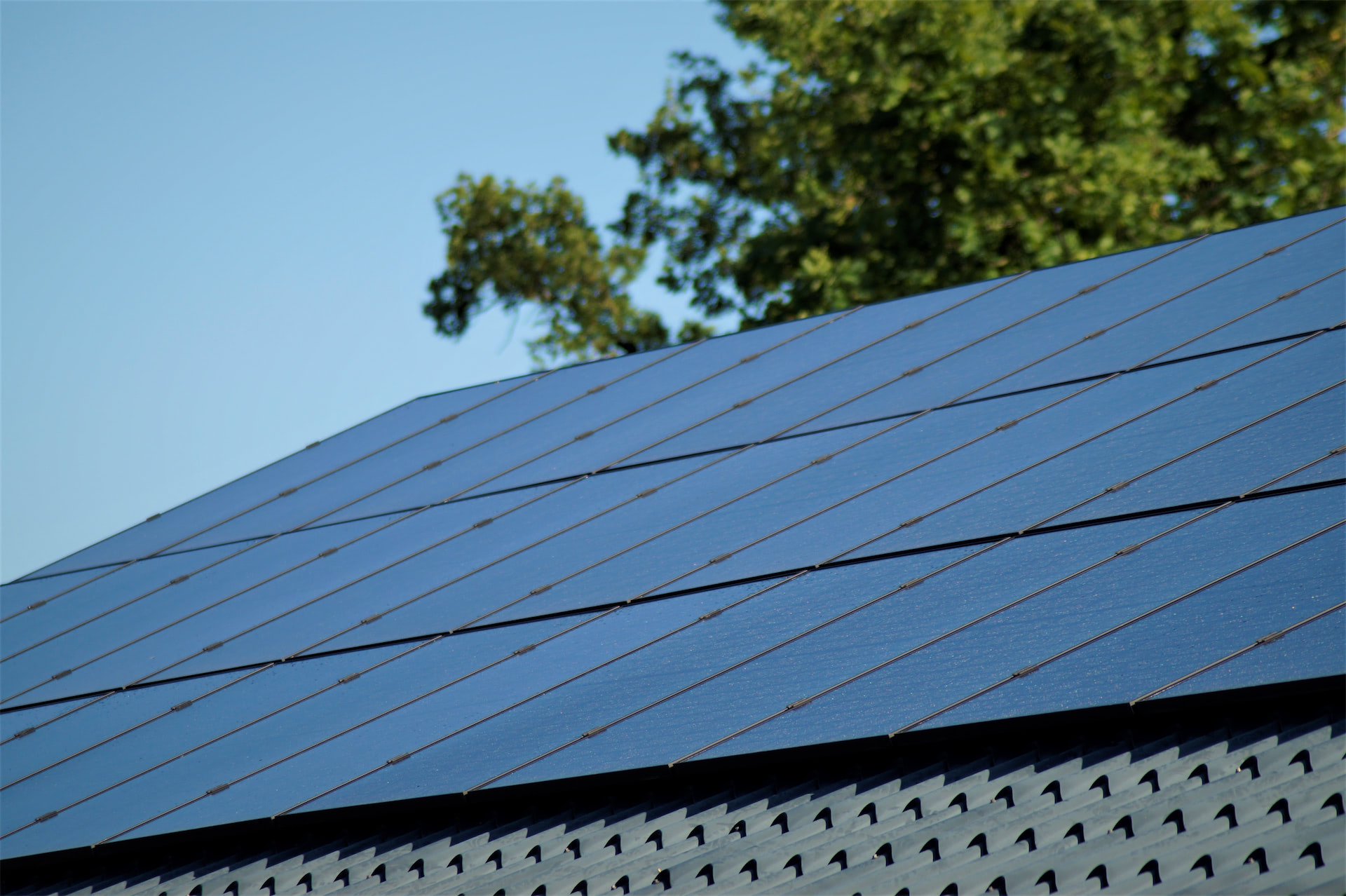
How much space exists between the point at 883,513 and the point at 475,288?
101ft

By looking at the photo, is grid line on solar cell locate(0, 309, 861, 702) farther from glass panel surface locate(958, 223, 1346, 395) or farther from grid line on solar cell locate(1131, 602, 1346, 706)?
grid line on solar cell locate(1131, 602, 1346, 706)

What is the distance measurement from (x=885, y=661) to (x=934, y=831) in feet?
4.17

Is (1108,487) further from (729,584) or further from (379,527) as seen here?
(379,527)

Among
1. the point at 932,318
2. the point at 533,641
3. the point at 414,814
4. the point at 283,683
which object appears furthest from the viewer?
the point at 932,318

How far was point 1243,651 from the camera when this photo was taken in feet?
19.0

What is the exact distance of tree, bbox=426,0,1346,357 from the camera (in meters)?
25.2

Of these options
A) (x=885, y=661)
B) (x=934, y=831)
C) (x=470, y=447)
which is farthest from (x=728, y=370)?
(x=934, y=831)

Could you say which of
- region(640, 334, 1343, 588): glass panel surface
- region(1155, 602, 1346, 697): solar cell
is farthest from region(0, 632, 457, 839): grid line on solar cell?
region(1155, 602, 1346, 697): solar cell

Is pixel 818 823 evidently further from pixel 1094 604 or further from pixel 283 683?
pixel 283 683

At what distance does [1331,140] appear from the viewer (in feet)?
84.7

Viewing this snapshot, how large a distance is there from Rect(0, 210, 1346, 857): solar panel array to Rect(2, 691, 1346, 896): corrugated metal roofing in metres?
0.22

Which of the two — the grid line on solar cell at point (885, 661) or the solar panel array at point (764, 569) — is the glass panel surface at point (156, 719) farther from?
the grid line on solar cell at point (885, 661)

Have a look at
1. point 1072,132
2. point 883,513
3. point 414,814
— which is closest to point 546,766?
point 414,814

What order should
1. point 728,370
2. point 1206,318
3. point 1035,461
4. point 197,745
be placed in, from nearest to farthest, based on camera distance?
point 1035,461
point 197,745
point 1206,318
point 728,370
